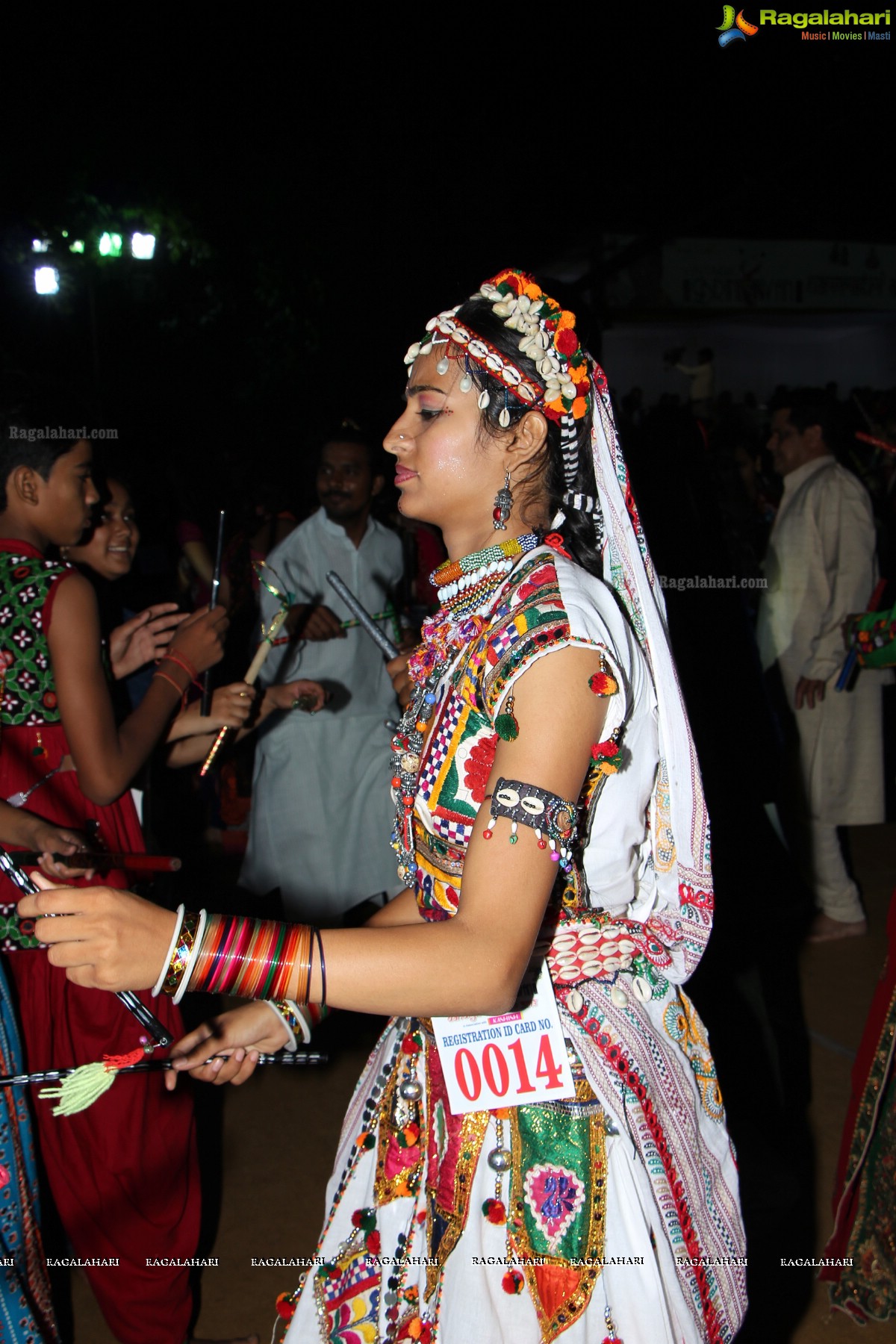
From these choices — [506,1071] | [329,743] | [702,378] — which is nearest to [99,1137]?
[506,1071]

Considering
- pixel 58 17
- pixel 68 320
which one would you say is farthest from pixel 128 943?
pixel 68 320

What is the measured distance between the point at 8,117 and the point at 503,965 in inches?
388

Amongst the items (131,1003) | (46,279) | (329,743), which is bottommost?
(329,743)

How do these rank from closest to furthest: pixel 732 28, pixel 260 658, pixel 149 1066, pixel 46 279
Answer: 1. pixel 149 1066
2. pixel 260 658
3. pixel 732 28
4. pixel 46 279

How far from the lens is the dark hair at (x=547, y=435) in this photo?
153 centimetres

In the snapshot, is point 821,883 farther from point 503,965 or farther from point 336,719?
point 503,965

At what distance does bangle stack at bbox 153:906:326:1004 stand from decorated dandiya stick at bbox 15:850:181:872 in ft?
0.70

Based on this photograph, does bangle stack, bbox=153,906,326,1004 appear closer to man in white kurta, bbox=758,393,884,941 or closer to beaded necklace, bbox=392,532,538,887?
beaded necklace, bbox=392,532,538,887

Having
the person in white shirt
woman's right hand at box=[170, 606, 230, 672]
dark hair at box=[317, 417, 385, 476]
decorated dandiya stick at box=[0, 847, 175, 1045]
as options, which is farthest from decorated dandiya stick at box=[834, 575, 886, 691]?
the person in white shirt

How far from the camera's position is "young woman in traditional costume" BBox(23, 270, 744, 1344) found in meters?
1.14

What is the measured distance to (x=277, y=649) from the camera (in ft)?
15.0

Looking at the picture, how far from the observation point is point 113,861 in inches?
55.3

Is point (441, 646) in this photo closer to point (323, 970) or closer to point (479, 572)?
point (479, 572)

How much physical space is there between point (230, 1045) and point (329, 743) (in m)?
3.27
